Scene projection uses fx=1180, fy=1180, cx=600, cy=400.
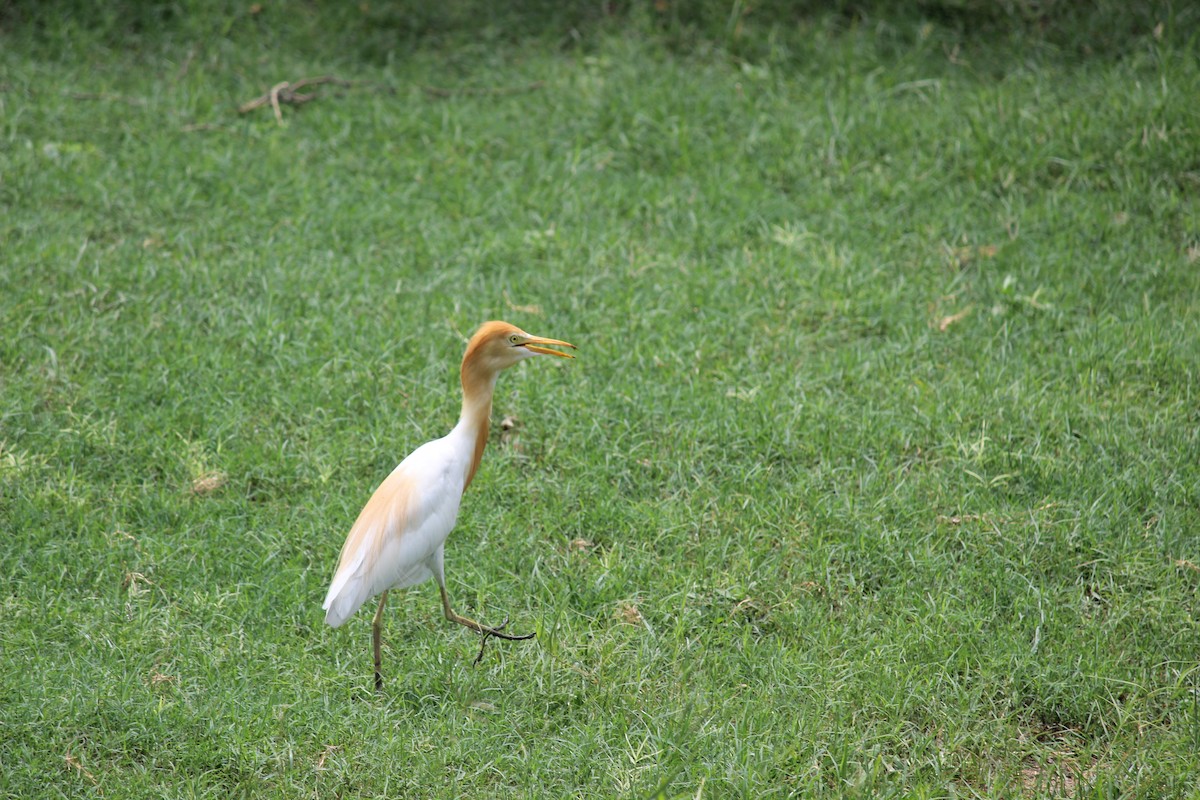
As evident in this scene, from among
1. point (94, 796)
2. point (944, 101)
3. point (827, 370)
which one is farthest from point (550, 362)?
point (944, 101)

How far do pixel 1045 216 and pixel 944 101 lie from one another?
47.4 inches

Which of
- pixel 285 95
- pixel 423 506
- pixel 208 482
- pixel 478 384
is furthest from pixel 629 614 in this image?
pixel 285 95

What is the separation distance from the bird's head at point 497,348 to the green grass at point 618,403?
0.95 metres

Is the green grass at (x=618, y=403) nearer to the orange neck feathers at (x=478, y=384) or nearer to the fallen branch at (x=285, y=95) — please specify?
the fallen branch at (x=285, y=95)

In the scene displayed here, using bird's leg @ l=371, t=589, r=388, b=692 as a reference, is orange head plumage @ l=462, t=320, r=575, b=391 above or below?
above

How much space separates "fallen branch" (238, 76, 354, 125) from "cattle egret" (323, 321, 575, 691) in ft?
12.9

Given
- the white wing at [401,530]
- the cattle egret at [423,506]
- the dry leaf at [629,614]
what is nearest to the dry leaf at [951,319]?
the dry leaf at [629,614]

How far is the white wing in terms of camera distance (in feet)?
11.5

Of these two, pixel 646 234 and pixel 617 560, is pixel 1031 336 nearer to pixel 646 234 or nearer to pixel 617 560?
pixel 646 234

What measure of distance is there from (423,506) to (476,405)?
0.35 m

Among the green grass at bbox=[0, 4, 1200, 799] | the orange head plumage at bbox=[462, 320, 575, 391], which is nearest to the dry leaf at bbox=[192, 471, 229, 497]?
the green grass at bbox=[0, 4, 1200, 799]

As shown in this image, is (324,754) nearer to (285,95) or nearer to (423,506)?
(423,506)

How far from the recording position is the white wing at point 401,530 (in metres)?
3.51

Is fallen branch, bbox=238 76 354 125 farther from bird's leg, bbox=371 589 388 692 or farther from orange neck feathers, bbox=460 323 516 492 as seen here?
bird's leg, bbox=371 589 388 692
